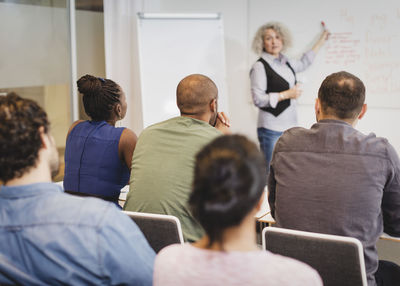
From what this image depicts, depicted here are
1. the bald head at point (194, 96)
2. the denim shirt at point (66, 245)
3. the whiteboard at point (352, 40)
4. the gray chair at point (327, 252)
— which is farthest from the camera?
the whiteboard at point (352, 40)

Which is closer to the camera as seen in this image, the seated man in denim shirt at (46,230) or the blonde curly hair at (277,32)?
the seated man in denim shirt at (46,230)

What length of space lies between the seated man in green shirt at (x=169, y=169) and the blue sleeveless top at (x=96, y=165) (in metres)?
0.31

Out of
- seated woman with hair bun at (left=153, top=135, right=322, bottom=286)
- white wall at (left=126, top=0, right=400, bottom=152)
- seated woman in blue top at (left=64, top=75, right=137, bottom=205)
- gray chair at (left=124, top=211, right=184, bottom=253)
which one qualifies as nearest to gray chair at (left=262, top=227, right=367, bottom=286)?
gray chair at (left=124, top=211, right=184, bottom=253)

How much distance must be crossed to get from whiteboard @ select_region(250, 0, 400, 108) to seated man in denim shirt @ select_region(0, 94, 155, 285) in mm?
3452

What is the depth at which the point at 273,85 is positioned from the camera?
400 centimetres

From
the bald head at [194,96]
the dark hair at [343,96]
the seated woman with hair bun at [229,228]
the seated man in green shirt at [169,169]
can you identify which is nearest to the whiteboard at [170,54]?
the bald head at [194,96]

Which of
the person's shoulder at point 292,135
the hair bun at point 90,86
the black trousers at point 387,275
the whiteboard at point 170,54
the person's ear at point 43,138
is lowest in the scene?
the black trousers at point 387,275

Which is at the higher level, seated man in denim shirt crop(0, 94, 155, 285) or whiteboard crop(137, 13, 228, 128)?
whiteboard crop(137, 13, 228, 128)

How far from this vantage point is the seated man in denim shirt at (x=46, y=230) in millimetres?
1085

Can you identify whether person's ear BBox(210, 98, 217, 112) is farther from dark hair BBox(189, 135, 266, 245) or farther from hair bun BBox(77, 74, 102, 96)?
dark hair BBox(189, 135, 266, 245)

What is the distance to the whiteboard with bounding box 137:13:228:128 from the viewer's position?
4.35 m

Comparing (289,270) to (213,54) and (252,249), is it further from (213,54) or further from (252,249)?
(213,54)

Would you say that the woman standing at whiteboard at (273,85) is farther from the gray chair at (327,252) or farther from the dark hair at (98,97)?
the gray chair at (327,252)

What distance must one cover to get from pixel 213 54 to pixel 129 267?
3.51 m
